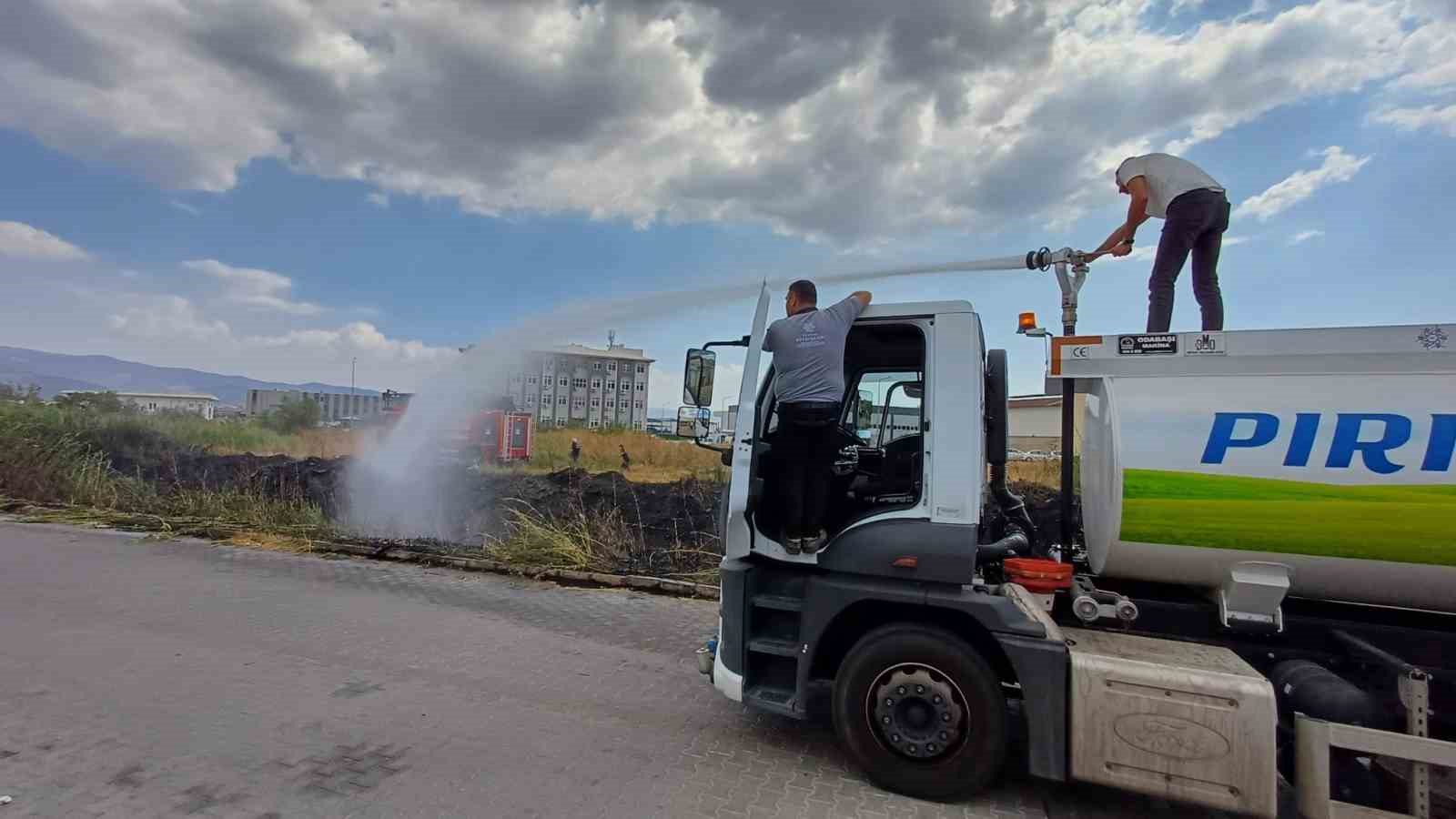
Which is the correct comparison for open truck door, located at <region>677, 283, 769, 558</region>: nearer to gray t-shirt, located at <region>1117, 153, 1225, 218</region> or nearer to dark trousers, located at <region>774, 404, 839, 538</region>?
dark trousers, located at <region>774, 404, 839, 538</region>

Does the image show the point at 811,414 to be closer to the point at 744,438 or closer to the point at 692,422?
the point at 744,438

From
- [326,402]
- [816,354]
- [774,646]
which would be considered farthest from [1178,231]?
[326,402]

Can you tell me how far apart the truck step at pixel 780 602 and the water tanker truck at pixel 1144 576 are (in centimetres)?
2

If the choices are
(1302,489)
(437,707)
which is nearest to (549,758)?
(437,707)

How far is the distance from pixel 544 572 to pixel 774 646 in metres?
5.53

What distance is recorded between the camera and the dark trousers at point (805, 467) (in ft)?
12.0

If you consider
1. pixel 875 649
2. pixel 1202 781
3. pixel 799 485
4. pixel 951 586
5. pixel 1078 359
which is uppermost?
pixel 1078 359

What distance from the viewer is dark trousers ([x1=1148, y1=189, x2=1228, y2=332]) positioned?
4340 millimetres

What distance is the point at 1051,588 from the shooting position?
3.54 m

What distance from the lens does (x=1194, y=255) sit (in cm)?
448

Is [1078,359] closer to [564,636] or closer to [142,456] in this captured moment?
[564,636]

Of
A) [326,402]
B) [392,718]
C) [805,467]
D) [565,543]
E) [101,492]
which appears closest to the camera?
[805,467]

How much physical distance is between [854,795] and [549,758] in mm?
1698

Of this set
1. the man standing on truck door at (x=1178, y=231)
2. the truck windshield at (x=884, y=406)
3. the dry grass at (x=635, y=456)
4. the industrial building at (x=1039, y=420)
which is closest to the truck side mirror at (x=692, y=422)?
the truck windshield at (x=884, y=406)
